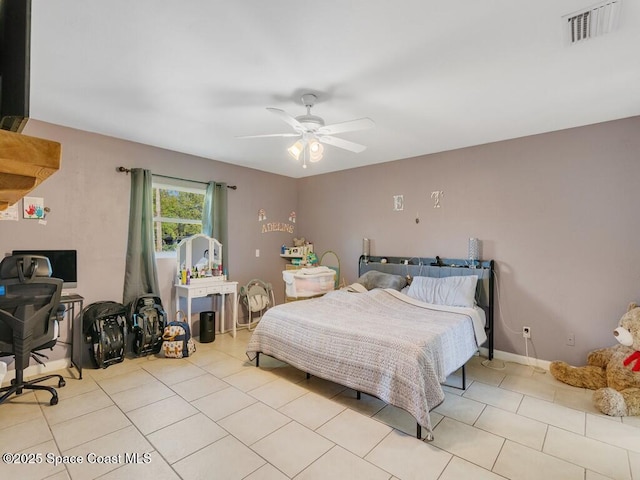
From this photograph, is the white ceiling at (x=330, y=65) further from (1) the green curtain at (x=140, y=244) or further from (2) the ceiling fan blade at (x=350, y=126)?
(1) the green curtain at (x=140, y=244)

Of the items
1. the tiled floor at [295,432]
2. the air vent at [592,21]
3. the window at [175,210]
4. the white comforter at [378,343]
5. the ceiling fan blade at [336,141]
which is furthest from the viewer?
the window at [175,210]

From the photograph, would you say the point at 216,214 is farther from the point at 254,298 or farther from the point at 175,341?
the point at 175,341

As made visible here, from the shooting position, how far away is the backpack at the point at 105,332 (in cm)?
329

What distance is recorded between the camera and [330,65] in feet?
7.08

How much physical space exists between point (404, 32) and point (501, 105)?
4.71 feet

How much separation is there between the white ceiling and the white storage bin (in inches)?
79.9

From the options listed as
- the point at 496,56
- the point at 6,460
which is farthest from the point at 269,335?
the point at 496,56

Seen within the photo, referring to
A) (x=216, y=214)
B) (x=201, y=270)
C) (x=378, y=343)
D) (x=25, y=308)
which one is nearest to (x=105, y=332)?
(x=25, y=308)

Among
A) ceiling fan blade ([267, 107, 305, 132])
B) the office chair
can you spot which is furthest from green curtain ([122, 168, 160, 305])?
ceiling fan blade ([267, 107, 305, 132])

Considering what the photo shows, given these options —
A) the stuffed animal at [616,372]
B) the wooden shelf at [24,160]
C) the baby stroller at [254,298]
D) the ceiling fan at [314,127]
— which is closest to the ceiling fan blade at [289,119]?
the ceiling fan at [314,127]

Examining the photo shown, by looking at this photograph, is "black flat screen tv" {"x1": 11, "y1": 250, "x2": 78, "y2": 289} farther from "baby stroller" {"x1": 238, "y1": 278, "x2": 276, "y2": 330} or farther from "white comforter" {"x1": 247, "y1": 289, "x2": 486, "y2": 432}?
"baby stroller" {"x1": 238, "y1": 278, "x2": 276, "y2": 330}

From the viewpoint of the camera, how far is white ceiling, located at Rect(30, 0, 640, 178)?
5.56 ft

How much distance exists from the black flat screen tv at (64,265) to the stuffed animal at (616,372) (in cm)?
497

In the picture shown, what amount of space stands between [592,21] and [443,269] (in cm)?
280
